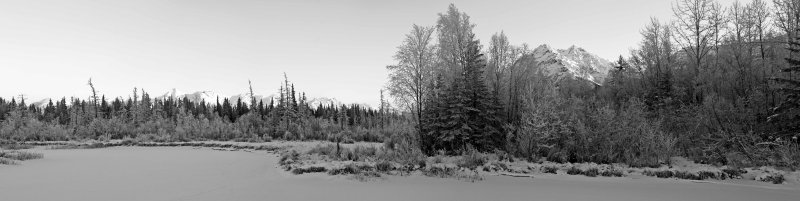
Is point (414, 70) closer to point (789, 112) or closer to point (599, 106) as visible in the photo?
point (599, 106)

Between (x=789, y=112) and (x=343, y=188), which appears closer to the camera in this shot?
(x=343, y=188)

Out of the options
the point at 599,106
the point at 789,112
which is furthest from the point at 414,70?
the point at 789,112

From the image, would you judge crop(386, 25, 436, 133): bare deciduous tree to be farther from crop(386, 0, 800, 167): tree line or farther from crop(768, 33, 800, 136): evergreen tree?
crop(768, 33, 800, 136): evergreen tree

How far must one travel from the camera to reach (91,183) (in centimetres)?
1075

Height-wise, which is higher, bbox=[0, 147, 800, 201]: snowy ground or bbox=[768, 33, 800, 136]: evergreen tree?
bbox=[768, 33, 800, 136]: evergreen tree

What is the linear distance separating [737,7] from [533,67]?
14.6 m

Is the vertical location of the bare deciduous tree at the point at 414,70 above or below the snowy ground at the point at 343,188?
above

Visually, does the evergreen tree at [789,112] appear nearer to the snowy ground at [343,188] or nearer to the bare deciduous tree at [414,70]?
the snowy ground at [343,188]

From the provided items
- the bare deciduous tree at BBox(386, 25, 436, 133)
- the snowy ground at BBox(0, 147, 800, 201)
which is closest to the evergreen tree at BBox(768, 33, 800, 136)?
the snowy ground at BBox(0, 147, 800, 201)

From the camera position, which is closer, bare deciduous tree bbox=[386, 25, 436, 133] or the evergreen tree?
the evergreen tree

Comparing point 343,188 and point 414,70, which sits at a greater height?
point 414,70

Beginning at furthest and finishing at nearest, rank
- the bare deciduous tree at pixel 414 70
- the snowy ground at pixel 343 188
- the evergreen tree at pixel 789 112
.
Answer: the bare deciduous tree at pixel 414 70, the evergreen tree at pixel 789 112, the snowy ground at pixel 343 188

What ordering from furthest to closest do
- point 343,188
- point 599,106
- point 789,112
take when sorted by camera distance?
point 599,106, point 789,112, point 343,188

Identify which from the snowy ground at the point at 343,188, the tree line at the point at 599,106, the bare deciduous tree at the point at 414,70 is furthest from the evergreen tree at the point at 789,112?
the bare deciduous tree at the point at 414,70
